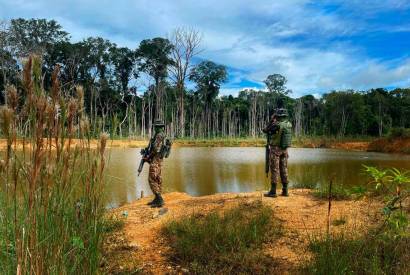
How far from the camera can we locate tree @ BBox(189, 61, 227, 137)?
5894 cm

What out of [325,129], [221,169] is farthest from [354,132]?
[221,169]

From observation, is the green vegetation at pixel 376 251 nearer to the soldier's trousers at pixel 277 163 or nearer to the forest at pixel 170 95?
A: the soldier's trousers at pixel 277 163

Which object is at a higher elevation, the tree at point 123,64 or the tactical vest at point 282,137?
the tree at point 123,64

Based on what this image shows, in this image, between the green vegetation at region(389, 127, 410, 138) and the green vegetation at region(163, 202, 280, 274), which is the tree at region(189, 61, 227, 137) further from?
the green vegetation at region(163, 202, 280, 274)

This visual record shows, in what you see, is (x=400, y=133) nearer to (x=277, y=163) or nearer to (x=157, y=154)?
(x=277, y=163)

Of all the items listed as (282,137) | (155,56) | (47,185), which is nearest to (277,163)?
(282,137)

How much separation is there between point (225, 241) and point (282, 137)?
10.3ft

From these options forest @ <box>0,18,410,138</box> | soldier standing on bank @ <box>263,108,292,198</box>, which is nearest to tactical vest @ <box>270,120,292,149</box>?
soldier standing on bank @ <box>263,108,292,198</box>

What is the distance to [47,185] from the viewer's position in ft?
5.01

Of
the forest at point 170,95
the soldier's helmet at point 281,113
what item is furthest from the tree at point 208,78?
the soldier's helmet at point 281,113

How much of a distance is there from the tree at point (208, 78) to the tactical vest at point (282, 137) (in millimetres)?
51281

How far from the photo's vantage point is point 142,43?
170ft

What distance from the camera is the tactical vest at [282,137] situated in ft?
22.3

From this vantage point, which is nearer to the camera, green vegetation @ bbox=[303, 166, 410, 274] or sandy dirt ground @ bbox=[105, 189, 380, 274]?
green vegetation @ bbox=[303, 166, 410, 274]
